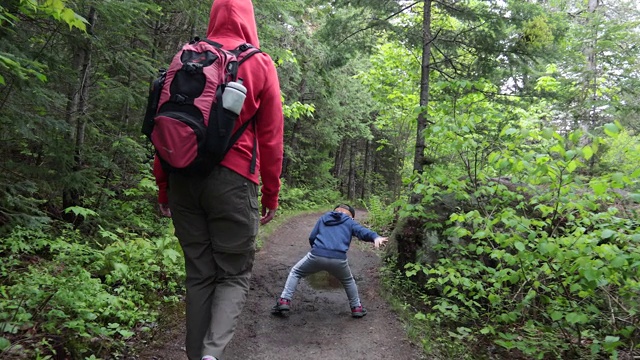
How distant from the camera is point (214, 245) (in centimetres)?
246

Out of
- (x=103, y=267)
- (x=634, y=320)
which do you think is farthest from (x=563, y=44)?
(x=103, y=267)

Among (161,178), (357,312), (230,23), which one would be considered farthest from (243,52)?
(357,312)

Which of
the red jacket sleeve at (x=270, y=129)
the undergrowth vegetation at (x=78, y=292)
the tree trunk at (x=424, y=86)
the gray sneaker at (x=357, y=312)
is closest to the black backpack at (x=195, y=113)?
the red jacket sleeve at (x=270, y=129)

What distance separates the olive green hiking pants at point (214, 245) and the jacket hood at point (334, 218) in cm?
225

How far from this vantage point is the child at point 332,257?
4.52m

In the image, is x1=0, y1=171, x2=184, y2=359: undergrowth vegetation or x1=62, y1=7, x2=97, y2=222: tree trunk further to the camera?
x1=62, y1=7, x2=97, y2=222: tree trunk

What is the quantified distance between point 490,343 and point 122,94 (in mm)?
6319

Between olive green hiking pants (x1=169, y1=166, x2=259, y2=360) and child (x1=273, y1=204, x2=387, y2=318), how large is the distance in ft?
6.68

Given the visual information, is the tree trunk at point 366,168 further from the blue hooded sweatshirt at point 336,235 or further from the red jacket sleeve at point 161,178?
the red jacket sleeve at point 161,178

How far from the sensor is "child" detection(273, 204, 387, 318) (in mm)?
4523

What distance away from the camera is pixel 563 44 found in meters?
7.40

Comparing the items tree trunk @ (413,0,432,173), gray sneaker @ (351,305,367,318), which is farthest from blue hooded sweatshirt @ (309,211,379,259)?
tree trunk @ (413,0,432,173)

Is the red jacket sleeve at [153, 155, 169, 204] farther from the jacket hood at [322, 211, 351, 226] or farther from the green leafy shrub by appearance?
the green leafy shrub

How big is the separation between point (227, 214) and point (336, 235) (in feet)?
8.00
